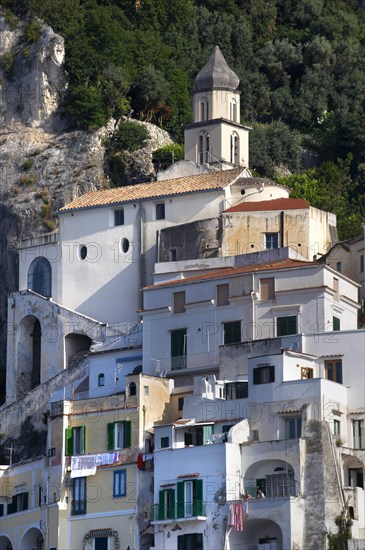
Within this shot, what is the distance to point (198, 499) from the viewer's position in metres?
70.0

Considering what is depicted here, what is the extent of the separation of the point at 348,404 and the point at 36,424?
1494cm

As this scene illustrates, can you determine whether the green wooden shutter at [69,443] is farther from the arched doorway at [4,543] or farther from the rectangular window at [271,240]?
the rectangular window at [271,240]

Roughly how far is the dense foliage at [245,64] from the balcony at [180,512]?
99.2 ft

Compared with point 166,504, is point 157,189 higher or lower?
higher

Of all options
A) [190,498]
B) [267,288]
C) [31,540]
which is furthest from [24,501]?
[267,288]

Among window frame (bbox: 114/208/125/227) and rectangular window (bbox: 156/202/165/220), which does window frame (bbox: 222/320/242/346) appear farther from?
window frame (bbox: 114/208/125/227)

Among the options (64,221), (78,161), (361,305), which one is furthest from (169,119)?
(361,305)

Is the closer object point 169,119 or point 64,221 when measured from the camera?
point 64,221

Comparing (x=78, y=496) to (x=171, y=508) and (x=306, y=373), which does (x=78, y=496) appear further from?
(x=306, y=373)

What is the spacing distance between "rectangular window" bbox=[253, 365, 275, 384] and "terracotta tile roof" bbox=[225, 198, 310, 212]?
12.5 m

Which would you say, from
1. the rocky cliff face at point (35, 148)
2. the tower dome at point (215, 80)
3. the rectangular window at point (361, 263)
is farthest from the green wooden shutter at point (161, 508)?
the tower dome at point (215, 80)

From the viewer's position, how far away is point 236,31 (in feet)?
375

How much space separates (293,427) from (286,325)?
254 inches

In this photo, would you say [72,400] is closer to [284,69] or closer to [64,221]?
[64,221]
